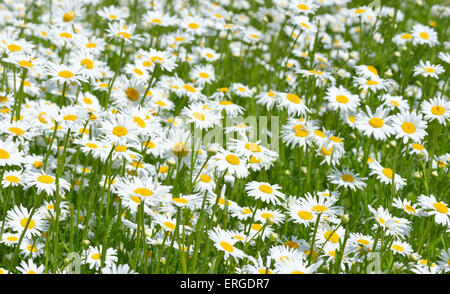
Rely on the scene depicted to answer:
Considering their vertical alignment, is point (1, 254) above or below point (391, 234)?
below

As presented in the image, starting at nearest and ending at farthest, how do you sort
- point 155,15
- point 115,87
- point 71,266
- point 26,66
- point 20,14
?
point 71,266 → point 26,66 → point 115,87 → point 155,15 → point 20,14

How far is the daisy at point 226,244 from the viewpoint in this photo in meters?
2.22

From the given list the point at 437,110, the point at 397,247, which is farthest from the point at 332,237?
the point at 437,110

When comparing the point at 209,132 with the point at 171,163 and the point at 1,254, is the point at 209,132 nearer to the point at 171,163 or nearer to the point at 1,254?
the point at 171,163

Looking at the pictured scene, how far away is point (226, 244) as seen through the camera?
2.31m

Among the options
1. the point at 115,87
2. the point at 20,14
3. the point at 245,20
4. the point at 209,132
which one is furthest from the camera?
the point at 245,20

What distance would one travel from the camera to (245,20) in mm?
7312

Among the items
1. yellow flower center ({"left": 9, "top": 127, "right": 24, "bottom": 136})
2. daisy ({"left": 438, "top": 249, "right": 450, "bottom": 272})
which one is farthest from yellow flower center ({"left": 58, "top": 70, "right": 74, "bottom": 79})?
daisy ({"left": 438, "top": 249, "right": 450, "bottom": 272})

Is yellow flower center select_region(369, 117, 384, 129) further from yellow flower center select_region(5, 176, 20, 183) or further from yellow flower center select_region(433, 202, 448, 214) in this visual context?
yellow flower center select_region(5, 176, 20, 183)

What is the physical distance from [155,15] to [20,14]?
7.78 feet

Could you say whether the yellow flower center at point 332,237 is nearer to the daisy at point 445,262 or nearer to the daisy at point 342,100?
the daisy at point 445,262

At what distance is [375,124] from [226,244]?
142 cm

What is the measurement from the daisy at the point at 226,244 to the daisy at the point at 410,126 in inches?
51.2
